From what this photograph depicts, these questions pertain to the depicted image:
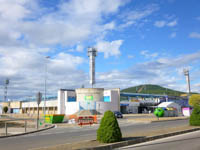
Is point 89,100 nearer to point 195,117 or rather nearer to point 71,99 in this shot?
point 71,99

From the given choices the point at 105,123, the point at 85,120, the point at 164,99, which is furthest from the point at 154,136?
the point at 164,99

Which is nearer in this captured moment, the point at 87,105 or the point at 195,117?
the point at 195,117

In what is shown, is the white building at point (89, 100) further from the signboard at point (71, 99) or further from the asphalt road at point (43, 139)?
the asphalt road at point (43, 139)

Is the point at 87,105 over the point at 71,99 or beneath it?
beneath

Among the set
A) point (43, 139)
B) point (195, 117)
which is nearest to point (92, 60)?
point (195, 117)

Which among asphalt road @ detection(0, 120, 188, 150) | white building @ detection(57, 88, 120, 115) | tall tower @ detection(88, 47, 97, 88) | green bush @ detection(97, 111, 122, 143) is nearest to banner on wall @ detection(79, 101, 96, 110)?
white building @ detection(57, 88, 120, 115)

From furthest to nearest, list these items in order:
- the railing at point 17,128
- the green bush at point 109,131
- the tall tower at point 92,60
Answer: the tall tower at point 92,60
the railing at point 17,128
the green bush at point 109,131

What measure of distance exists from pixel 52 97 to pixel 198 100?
2234 inches

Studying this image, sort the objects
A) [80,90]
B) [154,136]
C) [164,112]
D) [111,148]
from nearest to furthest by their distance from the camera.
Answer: [111,148] < [154,136] < [164,112] < [80,90]

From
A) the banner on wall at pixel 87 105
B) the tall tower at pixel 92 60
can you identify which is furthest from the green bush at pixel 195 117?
the tall tower at pixel 92 60

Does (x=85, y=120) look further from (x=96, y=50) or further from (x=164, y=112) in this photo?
(x=96, y=50)

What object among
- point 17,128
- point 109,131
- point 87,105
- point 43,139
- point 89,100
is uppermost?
point 89,100

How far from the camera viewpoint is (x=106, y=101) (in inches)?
2611

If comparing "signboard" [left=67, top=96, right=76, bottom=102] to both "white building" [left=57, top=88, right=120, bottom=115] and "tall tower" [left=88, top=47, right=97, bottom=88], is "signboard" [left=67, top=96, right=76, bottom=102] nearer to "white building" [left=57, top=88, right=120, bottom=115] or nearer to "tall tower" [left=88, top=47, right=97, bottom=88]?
"white building" [left=57, top=88, right=120, bottom=115]
